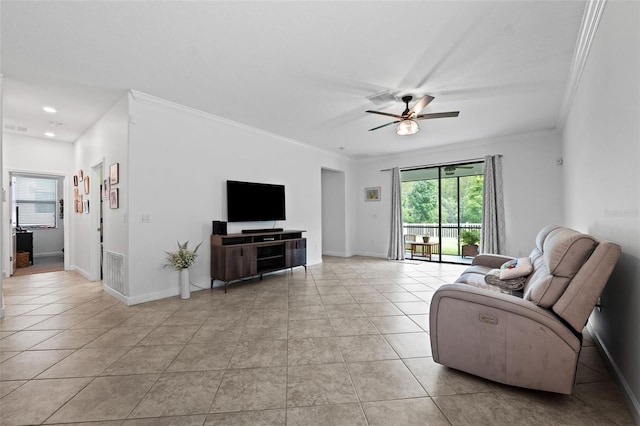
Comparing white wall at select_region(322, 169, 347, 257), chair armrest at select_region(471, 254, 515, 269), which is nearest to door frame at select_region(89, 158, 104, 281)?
white wall at select_region(322, 169, 347, 257)

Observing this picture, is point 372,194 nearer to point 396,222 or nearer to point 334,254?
point 396,222

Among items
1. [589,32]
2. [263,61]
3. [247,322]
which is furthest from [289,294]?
[589,32]

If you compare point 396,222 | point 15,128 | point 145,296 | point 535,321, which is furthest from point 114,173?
point 396,222

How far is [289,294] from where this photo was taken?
398 cm

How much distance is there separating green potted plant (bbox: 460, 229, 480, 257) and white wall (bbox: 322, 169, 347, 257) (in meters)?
2.91

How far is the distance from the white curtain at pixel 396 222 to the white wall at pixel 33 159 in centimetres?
719

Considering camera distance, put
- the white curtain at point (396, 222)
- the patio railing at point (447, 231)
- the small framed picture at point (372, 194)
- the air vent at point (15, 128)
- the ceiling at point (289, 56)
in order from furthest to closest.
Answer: the small framed picture at point (372, 194)
the white curtain at point (396, 222)
the patio railing at point (447, 231)
the air vent at point (15, 128)
the ceiling at point (289, 56)

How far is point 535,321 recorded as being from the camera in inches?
64.7

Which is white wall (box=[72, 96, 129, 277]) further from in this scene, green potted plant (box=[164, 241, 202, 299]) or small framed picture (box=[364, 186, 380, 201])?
small framed picture (box=[364, 186, 380, 201])

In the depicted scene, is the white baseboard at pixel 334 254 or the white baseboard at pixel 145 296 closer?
the white baseboard at pixel 145 296

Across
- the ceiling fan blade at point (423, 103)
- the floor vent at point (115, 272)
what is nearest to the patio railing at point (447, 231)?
the ceiling fan blade at point (423, 103)

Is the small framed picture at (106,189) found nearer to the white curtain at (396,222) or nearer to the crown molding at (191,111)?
the crown molding at (191,111)

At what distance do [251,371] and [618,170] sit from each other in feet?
→ 9.57

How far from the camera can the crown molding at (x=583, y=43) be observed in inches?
80.4
